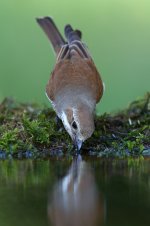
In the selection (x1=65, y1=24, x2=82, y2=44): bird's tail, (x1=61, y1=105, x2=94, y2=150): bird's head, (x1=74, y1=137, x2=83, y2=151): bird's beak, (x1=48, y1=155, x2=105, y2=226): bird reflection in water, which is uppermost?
(x1=65, y1=24, x2=82, y2=44): bird's tail

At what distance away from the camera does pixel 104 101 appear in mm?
10188

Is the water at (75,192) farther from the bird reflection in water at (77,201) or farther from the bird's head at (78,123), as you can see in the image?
the bird's head at (78,123)

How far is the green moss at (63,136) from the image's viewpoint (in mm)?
7000

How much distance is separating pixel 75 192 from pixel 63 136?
211 centimetres

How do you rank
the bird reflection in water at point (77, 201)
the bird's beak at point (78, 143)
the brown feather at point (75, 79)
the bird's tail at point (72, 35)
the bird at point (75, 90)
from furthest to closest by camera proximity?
the bird's tail at point (72, 35), the brown feather at point (75, 79), the bird at point (75, 90), the bird's beak at point (78, 143), the bird reflection in water at point (77, 201)

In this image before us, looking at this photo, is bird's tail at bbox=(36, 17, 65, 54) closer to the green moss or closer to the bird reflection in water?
the green moss

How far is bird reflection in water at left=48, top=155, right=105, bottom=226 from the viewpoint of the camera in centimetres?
434

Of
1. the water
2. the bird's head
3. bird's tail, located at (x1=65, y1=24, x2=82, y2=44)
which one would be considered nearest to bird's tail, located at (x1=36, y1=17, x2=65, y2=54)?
bird's tail, located at (x1=65, y1=24, x2=82, y2=44)

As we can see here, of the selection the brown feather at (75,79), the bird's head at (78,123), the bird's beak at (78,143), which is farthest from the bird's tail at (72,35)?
the bird's beak at (78,143)

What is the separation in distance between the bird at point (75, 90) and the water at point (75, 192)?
25.7 inches

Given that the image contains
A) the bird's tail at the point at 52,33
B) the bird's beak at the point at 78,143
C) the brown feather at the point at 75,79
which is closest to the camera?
the bird's beak at the point at 78,143

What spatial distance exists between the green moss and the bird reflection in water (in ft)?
2.95

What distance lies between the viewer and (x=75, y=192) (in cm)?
529

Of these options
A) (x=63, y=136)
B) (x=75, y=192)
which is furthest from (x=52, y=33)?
(x=75, y=192)
